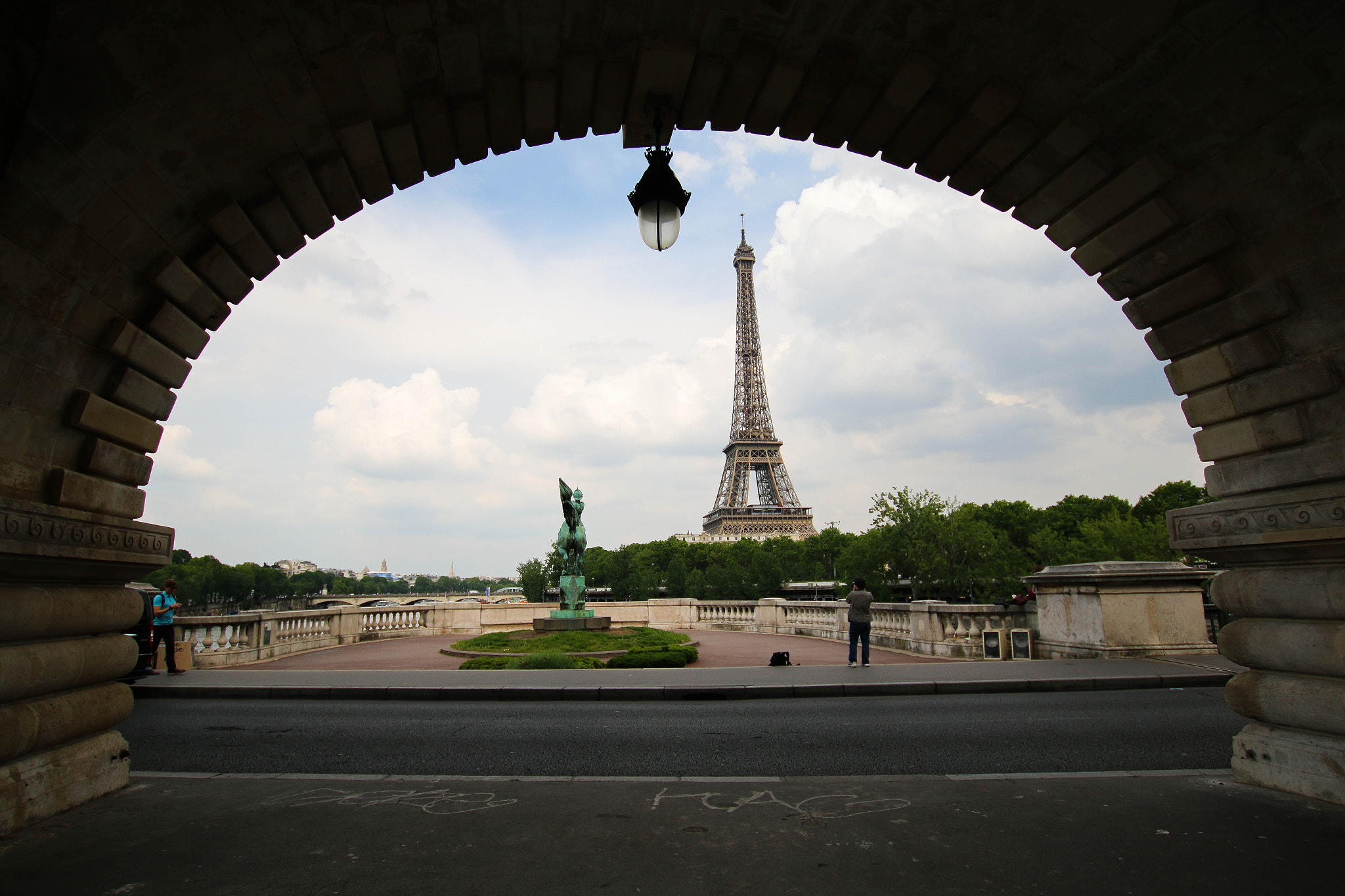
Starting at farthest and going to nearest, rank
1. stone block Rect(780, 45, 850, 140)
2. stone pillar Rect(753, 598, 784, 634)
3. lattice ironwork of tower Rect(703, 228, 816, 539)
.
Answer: lattice ironwork of tower Rect(703, 228, 816, 539) < stone pillar Rect(753, 598, 784, 634) < stone block Rect(780, 45, 850, 140)

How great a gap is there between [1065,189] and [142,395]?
6.99 m

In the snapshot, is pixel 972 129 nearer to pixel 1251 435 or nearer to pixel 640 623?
pixel 1251 435

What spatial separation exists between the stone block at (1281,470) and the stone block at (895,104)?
3529 millimetres

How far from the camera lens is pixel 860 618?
1428 centimetres

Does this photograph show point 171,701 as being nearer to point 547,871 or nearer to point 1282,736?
point 547,871

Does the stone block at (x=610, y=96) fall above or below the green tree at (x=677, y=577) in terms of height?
above

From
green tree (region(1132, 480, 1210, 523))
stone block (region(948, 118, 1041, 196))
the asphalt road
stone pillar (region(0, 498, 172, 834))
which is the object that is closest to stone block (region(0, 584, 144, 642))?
stone pillar (region(0, 498, 172, 834))

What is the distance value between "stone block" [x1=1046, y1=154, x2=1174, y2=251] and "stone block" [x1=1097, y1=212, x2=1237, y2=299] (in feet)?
1.19

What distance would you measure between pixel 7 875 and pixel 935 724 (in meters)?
8.05

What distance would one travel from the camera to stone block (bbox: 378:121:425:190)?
5.29 metres

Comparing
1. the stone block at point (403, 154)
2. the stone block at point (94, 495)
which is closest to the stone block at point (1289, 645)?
the stone block at point (403, 154)

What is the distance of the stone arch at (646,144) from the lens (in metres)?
4.34

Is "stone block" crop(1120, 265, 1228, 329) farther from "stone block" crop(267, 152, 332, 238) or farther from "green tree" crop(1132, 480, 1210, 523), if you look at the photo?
"green tree" crop(1132, 480, 1210, 523)

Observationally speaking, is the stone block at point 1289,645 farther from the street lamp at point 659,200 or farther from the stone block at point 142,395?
the stone block at point 142,395
